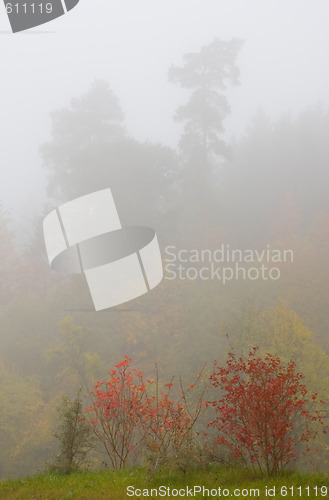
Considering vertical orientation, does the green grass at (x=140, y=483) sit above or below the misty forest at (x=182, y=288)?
above

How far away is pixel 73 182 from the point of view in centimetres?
4244

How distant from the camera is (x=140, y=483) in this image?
8016 millimetres

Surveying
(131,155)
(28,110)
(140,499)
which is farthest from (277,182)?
(28,110)

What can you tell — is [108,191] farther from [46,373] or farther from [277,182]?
[277,182]

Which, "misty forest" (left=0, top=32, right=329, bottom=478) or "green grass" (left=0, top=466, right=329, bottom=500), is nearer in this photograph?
"green grass" (left=0, top=466, right=329, bottom=500)

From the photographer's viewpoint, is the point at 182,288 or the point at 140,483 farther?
the point at 182,288

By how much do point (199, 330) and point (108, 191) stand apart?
16.0 meters

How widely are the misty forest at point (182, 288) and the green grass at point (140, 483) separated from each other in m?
1.32

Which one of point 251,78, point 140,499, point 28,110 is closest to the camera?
point 140,499

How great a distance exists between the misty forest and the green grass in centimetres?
132

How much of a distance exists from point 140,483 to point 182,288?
2731 cm

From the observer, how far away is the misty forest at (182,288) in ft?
80.5

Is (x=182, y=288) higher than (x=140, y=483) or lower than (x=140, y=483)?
lower

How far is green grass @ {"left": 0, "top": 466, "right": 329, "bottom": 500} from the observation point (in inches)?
287
